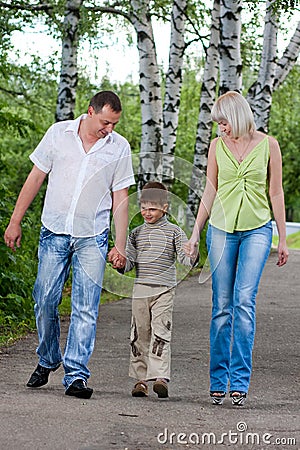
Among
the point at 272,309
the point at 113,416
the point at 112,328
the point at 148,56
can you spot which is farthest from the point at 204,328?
the point at 148,56

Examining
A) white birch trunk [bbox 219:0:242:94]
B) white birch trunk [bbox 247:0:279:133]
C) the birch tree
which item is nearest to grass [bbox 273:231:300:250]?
the birch tree

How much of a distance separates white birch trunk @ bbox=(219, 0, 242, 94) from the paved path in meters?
7.18

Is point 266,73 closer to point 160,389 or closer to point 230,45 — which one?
point 230,45

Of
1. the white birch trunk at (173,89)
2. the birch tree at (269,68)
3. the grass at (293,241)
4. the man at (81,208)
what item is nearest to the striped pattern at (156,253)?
the man at (81,208)

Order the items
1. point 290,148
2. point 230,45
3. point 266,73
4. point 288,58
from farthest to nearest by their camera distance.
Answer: point 290,148 < point 288,58 < point 266,73 < point 230,45

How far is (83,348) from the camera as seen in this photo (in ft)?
25.7

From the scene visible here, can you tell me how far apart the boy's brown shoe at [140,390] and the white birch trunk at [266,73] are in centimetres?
1433

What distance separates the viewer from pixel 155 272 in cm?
795

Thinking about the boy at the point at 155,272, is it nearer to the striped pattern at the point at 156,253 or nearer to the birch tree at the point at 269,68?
the striped pattern at the point at 156,253

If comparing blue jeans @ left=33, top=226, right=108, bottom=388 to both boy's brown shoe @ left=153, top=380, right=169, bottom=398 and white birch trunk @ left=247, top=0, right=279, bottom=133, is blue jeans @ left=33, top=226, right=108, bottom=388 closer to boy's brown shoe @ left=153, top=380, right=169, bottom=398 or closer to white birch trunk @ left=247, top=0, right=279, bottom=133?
boy's brown shoe @ left=153, top=380, right=169, bottom=398

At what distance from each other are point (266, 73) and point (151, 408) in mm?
15625

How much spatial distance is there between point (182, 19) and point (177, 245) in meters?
16.3

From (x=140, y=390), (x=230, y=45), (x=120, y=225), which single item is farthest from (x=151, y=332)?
(x=230, y=45)

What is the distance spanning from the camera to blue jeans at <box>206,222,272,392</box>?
7.72m
